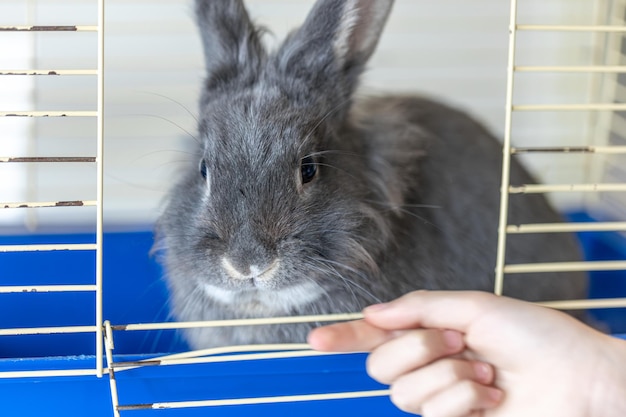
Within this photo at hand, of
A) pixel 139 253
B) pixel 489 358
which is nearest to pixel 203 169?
pixel 489 358

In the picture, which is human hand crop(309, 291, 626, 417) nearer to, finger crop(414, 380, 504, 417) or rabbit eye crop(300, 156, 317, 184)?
finger crop(414, 380, 504, 417)

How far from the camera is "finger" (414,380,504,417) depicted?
41.1 inches

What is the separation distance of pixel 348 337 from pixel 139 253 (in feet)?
3.73

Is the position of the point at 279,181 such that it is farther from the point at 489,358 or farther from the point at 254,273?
the point at 489,358

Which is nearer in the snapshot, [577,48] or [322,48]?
[322,48]

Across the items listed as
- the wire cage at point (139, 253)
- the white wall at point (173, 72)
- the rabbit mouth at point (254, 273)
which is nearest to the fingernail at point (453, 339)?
the wire cage at point (139, 253)

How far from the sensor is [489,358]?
1108mm

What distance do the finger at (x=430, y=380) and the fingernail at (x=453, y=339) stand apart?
0.02 metres

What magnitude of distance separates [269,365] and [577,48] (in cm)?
161

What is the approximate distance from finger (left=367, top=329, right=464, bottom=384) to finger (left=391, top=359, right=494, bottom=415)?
0.03ft

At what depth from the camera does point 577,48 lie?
235 cm

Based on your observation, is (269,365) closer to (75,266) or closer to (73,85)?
(75,266)

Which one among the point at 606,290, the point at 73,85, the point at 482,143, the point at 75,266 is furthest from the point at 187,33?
the point at 606,290

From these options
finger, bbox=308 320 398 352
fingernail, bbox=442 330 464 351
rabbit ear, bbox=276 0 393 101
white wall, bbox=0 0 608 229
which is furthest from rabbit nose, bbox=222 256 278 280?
white wall, bbox=0 0 608 229
